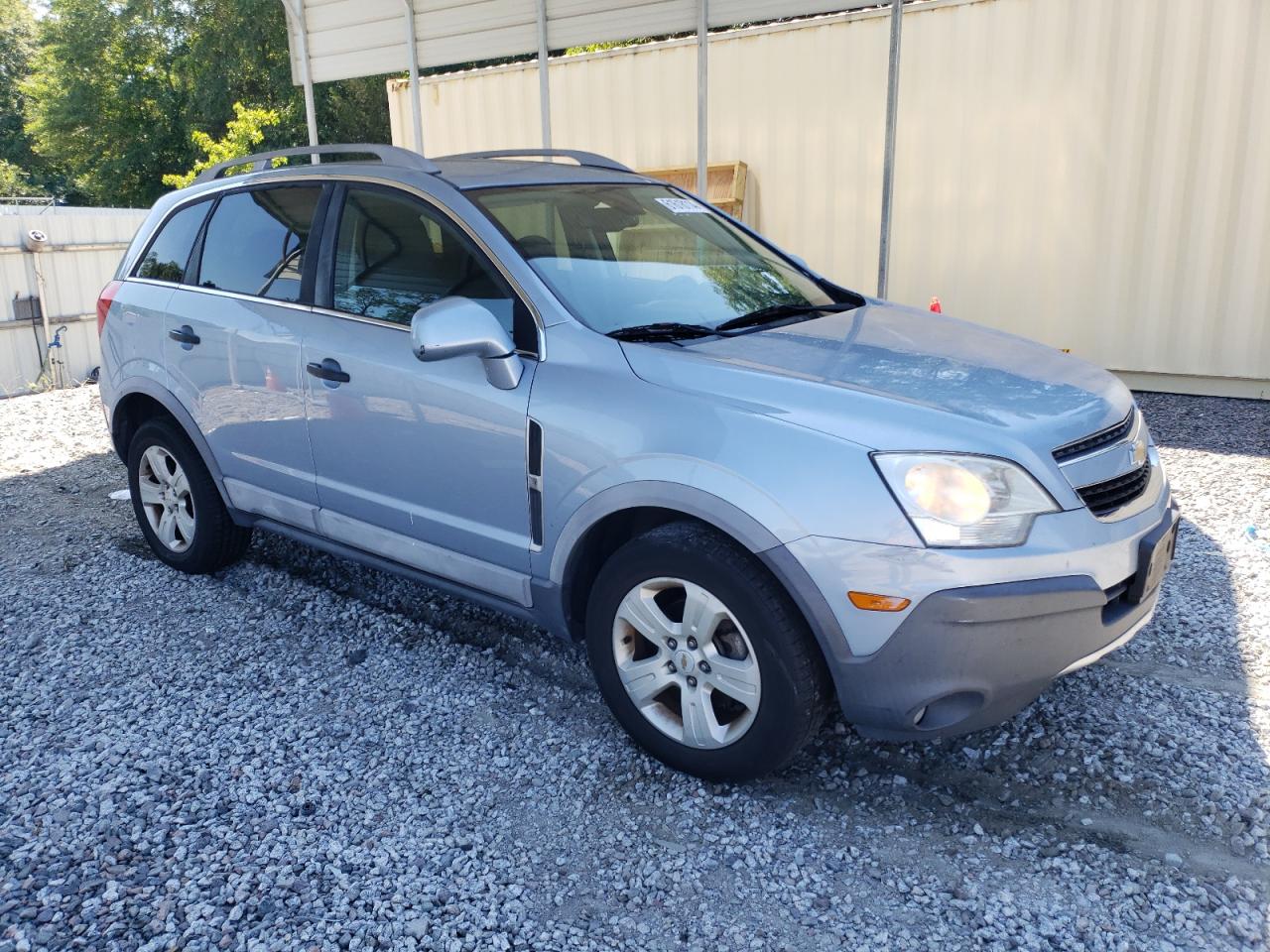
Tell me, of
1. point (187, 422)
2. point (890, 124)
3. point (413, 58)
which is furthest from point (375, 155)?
point (413, 58)

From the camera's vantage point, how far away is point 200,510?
4.67m

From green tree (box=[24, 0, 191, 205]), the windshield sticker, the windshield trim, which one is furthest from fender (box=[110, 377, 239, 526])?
green tree (box=[24, 0, 191, 205])

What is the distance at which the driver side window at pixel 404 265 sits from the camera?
11.3 feet

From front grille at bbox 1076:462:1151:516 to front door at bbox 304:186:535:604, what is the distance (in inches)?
64.6

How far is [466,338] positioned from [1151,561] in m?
2.05

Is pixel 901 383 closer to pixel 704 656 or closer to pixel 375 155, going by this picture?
pixel 704 656

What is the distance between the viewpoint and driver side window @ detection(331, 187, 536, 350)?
3436mm

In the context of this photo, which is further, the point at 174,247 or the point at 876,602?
the point at 174,247

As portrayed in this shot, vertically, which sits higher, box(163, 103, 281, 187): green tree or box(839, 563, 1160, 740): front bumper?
box(163, 103, 281, 187): green tree

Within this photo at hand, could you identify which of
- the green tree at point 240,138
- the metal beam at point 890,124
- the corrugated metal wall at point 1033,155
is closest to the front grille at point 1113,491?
the metal beam at point 890,124

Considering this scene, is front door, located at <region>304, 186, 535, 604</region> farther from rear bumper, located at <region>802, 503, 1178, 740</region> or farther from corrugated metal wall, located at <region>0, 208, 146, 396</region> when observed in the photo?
corrugated metal wall, located at <region>0, 208, 146, 396</region>

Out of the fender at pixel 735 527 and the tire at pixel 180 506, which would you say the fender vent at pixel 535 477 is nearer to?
the fender at pixel 735 527

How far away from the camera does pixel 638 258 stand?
12.1ft

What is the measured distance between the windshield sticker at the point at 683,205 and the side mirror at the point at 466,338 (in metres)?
1.24
